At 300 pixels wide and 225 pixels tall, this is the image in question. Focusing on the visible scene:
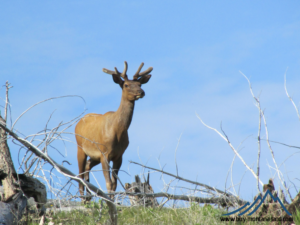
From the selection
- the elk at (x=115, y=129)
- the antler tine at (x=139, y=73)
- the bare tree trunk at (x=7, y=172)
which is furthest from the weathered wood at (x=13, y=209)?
the antler tine at (x=139, y=73)

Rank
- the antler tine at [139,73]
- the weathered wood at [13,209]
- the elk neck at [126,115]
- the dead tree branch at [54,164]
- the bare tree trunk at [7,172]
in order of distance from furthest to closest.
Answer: the antler tine at [139,73]
the elk neck at [126,115]
the bare tree trunk at [7,172]
the weathered wood at [13,209]
the dead tree branch at [54,164]

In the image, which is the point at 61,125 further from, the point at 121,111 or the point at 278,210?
the point at 121,111

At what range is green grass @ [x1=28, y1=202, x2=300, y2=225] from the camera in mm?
5349

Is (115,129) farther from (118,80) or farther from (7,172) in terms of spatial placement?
(7,172)

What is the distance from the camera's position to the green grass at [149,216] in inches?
211

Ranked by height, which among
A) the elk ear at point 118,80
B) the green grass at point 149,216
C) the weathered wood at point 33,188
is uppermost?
the elk ear at point 118,80

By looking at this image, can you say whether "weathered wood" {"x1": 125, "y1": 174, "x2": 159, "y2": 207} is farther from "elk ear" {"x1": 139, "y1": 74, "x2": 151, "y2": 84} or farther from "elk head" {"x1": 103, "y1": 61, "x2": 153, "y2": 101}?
"elk ear" {"x1": 139, "y1": 74, "x2": 151, "y2": 84}

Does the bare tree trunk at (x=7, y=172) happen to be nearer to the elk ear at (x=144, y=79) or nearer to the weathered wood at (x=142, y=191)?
the weathered wood at (x=142, y=191)

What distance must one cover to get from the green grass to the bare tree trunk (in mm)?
597

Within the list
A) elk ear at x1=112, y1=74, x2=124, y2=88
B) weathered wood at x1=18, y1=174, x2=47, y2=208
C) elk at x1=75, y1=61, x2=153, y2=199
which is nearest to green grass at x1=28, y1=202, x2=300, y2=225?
weathered wood at x1=18, y1=174, x2=47, y2=208

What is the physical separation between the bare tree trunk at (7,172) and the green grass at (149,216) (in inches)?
23.5

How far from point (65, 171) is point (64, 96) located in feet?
3.38

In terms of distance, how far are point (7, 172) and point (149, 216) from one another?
7.51ft

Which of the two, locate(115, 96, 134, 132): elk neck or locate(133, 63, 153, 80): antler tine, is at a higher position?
locate(133, 63, 153, 80): antler tine
